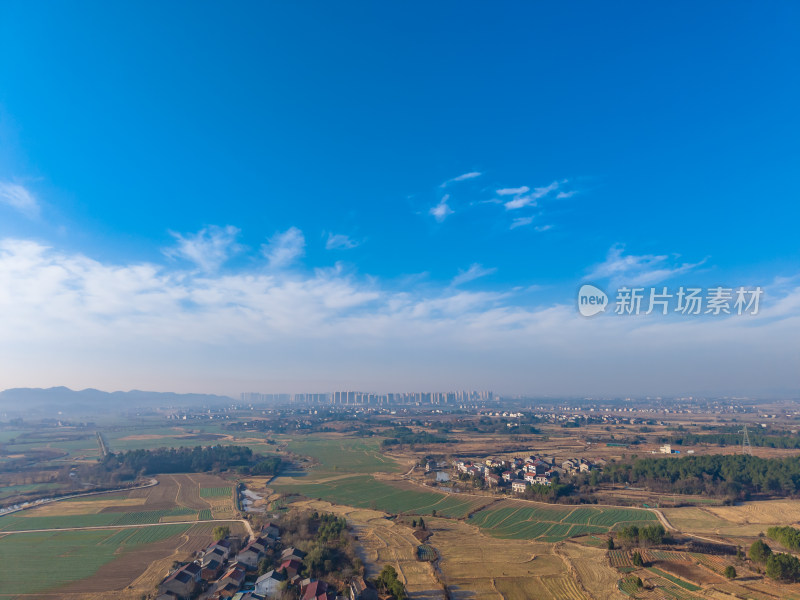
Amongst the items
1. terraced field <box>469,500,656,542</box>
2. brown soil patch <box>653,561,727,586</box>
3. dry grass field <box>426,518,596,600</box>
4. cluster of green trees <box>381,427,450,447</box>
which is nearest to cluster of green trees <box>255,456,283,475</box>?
cluster of green trees <box>381,427,450,447</box>

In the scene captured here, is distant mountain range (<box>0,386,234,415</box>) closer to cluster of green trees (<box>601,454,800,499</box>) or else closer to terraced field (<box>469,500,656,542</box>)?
terraced field (<box>469,500,656,542</box>)

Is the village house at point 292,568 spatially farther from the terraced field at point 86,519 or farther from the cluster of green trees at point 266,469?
the cluster of green trees at point 266,469

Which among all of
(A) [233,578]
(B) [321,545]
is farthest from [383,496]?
(A) [233,578]

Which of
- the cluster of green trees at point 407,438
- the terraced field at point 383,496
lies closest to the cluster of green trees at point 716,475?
the terraced field at point 383,496

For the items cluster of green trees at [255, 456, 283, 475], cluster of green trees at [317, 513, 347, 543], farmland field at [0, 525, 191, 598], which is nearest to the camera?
farmland field at [0, 525, 191, 598]

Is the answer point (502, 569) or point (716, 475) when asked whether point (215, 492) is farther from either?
point (716, 475)
